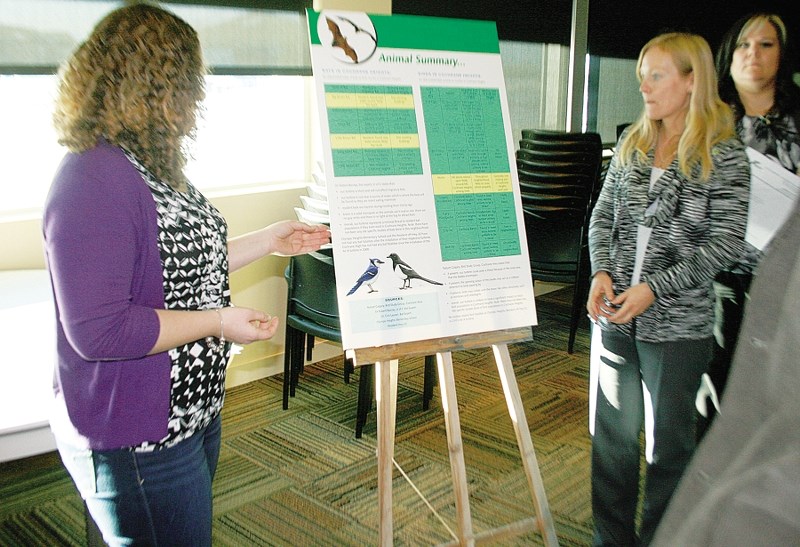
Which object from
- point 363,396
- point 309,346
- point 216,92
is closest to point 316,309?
point 363,396

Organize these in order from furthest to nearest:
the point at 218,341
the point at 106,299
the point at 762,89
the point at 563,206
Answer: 1. the point at 563,206
2. the point at 762,89
3. the point at 218,341
4. the point at 106,299

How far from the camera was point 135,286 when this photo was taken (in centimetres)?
135

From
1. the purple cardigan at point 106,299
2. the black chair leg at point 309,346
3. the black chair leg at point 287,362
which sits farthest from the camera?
the black chair leg at point 309,346

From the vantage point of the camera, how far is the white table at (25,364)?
172 cm

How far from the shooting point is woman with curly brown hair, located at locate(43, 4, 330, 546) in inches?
50.0

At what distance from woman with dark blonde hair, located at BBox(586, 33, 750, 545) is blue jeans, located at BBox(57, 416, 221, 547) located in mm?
1157

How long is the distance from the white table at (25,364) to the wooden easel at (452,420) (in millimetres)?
754

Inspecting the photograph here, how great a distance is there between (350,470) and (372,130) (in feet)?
5.00

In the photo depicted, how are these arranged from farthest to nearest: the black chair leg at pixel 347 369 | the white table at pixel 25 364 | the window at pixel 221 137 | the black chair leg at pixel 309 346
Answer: the black chair leg at pixel 309 346 < the black chair leg at pixel 347 369 < the window at pixel 221 137 < the white table at pixel 25 364

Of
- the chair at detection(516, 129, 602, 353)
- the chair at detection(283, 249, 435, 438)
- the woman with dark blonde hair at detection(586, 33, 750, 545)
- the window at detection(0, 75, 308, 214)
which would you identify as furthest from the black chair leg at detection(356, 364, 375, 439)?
the chair at detection(516, 129, 602, 353)

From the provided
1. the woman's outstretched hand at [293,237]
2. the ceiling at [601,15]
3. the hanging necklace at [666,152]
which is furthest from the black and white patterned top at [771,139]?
the ceiling at [601,15]

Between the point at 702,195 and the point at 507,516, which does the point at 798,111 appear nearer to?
the point at 702,195

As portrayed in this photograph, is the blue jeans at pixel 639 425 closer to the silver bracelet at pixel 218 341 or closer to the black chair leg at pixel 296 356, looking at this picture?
the silver bracelet at pixel 218 341

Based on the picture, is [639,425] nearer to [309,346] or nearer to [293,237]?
[293,237]
